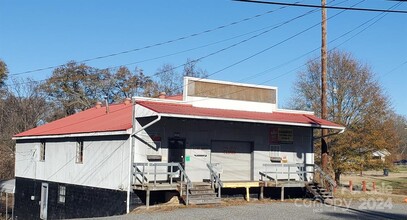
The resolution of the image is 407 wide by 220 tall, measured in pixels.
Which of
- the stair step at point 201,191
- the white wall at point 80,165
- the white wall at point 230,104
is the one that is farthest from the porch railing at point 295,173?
the white wall at point 80,165

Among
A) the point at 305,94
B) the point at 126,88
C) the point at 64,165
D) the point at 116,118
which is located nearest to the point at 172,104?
the point at 116,118

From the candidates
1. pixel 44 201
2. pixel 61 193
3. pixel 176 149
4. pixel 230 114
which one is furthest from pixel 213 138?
pixel 44 201

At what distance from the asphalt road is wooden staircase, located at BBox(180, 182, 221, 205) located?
0.72 metres

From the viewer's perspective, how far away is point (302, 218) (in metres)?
16.7

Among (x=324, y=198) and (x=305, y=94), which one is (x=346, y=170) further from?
(x=324, y=198)

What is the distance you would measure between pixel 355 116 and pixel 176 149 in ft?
72.0

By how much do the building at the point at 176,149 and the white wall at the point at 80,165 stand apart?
0.14 feet

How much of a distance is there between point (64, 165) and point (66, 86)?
117 ft

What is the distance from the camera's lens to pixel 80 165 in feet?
80.2

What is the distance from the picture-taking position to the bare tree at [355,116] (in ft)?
125

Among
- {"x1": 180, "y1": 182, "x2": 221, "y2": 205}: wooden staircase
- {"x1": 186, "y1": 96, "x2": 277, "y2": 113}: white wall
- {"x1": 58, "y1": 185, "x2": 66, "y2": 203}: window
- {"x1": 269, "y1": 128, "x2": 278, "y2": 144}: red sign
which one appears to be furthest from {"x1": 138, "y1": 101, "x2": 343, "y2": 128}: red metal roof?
{"x1": 58, "y1": 185, "x2": 66, "y2": 203}: window

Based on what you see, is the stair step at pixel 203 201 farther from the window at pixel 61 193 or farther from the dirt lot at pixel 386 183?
the dirt lot at pixel 386 183

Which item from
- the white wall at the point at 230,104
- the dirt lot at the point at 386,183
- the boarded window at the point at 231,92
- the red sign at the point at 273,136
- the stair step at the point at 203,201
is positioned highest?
the boarded window at the point at 231,92

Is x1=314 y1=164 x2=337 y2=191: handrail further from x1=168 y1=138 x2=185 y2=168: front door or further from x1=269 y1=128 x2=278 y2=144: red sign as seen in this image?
x1=168 y1=138 x2=185 y2=168: front door
